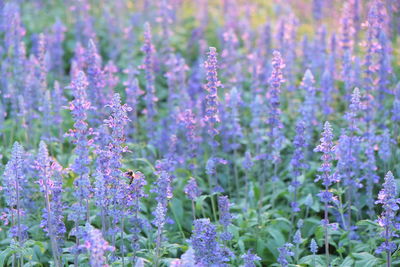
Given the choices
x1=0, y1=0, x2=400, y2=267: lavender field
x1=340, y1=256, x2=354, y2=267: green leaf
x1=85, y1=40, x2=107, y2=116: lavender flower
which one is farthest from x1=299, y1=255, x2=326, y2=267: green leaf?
x1=85, y1=40, x2=107, y2=116: lavender flower

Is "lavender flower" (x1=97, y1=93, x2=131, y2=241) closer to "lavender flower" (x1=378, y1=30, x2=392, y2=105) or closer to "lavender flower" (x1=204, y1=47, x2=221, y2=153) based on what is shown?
"lavender flower" (x1=204, y1=47, x2=221, y2=153)

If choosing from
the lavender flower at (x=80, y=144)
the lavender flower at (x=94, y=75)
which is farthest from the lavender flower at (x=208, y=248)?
the lavender flower at (x=94, y=75)

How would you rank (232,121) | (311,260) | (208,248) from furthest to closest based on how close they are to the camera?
1. (232,121)
2. (311,260)
3. (208,248)

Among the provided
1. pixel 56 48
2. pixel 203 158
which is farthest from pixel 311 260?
pixel 56 48

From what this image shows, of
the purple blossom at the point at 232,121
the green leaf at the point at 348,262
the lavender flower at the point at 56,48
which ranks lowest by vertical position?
the green leaf at the point at 348,262

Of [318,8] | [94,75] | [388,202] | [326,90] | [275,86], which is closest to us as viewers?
[388,202]

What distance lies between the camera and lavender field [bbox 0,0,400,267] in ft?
17.8

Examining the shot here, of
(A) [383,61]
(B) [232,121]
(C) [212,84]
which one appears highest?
(A) [383,61]

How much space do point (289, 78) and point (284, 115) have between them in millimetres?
720

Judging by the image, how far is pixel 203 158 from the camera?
8.97 meters

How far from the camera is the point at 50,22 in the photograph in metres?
13.7

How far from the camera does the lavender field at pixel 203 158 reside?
17.8 feet

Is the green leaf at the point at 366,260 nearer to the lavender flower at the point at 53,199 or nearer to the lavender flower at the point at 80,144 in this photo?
the lavender flower at the point at 80,144

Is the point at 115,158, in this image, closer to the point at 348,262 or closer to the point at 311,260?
the point at 311,260
